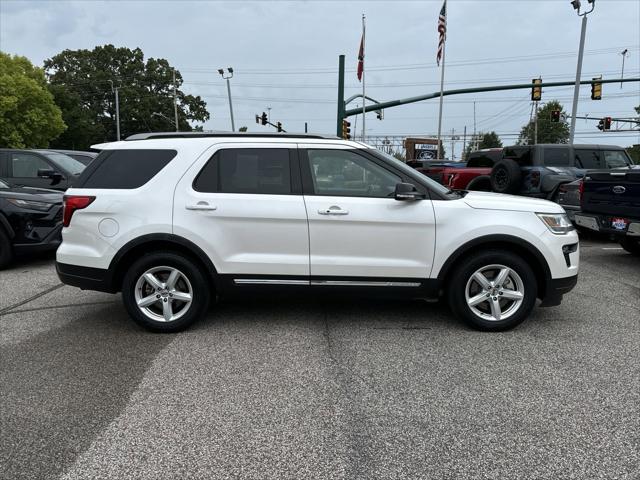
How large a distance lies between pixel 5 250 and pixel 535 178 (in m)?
9.93

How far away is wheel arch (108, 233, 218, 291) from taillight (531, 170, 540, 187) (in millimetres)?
8486

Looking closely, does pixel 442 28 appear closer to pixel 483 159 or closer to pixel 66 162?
pixel 483 159

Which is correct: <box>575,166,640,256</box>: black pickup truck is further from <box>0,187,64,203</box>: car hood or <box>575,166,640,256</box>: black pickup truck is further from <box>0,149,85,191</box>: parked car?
<box>0,149,85,191</box>: parked car

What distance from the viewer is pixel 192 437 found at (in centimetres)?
291

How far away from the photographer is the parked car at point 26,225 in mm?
7336

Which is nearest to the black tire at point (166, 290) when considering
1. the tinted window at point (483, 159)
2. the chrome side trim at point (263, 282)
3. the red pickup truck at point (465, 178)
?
the chrome side trim at point (263, 282)

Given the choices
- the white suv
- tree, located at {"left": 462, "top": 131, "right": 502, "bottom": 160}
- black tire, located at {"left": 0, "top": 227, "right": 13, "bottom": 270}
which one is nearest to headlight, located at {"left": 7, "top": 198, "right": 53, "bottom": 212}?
black tire, located at {"left": 0, "top": 227, "right": 13, "bottom": 270}

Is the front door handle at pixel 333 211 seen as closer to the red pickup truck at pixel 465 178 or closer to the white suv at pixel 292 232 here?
the white suv at pixel 292 232

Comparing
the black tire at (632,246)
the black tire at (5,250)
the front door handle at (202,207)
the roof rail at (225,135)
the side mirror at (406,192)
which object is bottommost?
the black tire at (632,246)

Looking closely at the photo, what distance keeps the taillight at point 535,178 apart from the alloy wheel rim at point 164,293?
8674 mm

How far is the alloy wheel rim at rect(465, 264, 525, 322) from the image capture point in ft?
15.1

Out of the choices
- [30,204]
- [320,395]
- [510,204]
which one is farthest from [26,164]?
[510,204]

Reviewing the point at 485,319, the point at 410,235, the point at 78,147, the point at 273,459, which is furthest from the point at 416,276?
the point at 78,147

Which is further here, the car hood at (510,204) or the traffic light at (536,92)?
the traffic light at (536,92)
